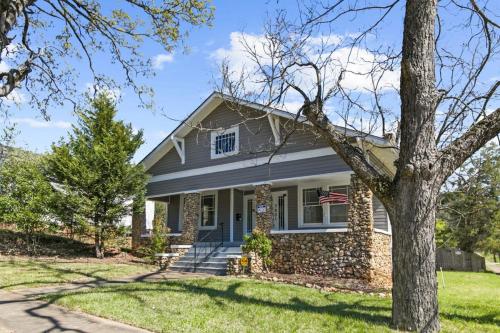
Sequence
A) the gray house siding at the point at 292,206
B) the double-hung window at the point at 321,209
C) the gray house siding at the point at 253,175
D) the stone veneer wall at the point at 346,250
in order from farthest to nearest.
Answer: the gray house siding at the point at 292,206, the double-hung window at the point at 321,209, the gray house siding at the point at 253,175, the stone veneer wall at the point at 346,250

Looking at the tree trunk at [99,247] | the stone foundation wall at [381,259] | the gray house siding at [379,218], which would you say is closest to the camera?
the stone foundation wall at [381,259]

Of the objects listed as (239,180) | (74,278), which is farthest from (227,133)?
(74,278)

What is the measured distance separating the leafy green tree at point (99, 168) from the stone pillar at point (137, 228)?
7.35ft

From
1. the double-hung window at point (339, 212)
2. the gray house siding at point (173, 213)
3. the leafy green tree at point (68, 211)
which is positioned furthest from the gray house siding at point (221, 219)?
the leafy green tree at point (68, 211)

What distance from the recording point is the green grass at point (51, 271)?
11.0m

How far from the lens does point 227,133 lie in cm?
1808

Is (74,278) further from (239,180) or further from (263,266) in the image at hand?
(239,180)

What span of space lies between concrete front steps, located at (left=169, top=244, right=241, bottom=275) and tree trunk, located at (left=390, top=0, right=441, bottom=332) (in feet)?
29.6

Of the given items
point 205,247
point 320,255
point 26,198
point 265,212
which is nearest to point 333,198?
point 320,255

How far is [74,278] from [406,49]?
10.4 meters

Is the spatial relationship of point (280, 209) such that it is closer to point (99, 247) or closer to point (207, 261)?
point (207, 261)

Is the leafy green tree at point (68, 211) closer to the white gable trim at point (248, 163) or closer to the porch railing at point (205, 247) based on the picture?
the white gable trim at point (248, 163)

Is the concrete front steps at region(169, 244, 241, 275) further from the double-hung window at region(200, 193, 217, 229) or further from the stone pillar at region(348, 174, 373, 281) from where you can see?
the stone pillar at region(348, 174, 373, 281)

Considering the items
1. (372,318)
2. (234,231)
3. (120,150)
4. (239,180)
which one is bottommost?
(372,318)
